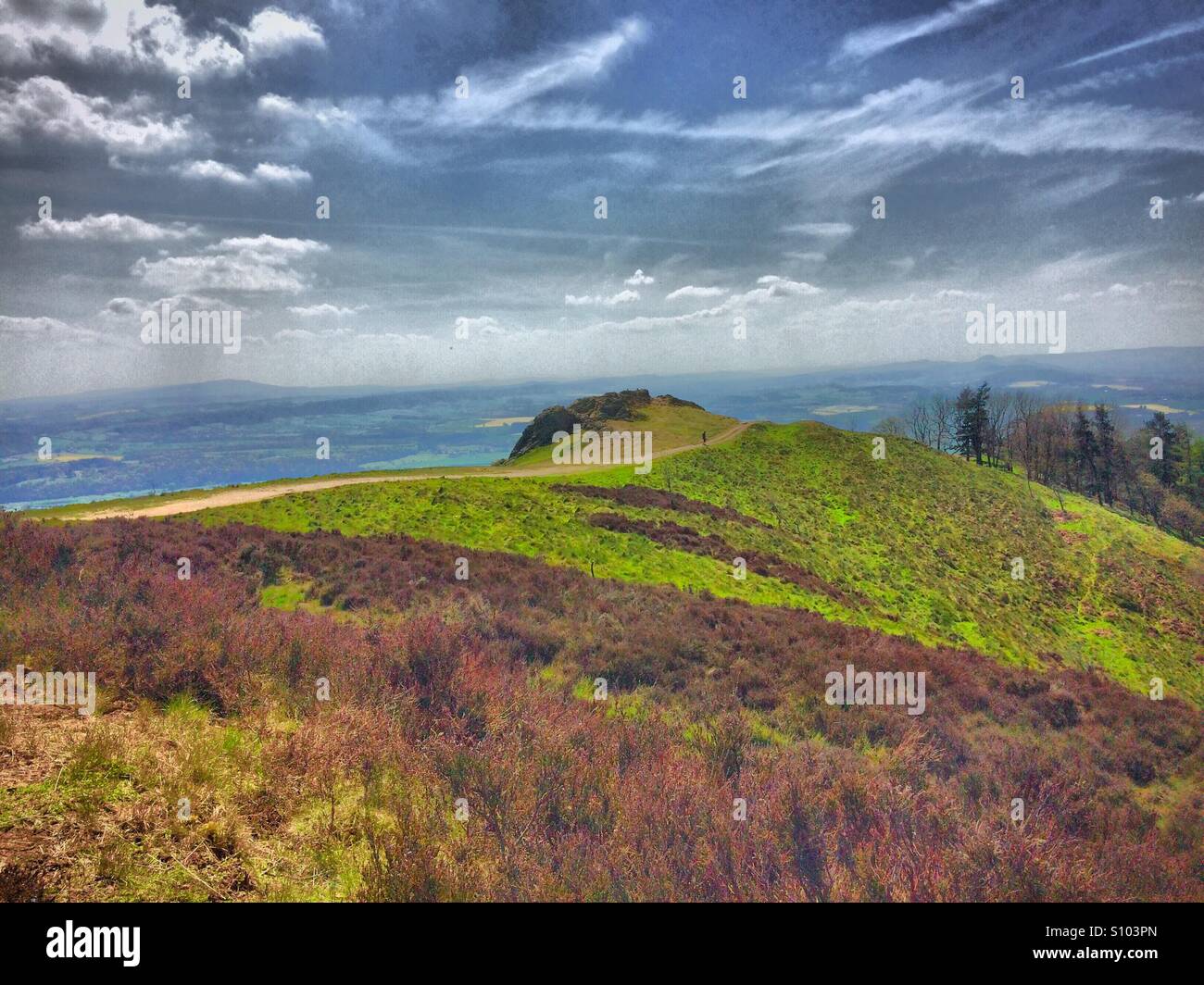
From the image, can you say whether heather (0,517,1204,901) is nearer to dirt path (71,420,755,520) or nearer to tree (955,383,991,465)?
dirt path (71,420,755,520)

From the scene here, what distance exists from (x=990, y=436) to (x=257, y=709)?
76140 mm

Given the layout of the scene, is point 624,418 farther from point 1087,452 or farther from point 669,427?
point 1087,452

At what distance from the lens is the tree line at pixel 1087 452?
60656mm

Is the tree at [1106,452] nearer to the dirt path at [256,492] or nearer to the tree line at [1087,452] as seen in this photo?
the tree line at [1087,452]

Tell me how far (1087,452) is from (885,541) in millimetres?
51004

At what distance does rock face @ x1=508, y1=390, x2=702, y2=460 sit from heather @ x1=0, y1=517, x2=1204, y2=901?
4321 cm

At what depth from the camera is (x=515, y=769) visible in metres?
4.41

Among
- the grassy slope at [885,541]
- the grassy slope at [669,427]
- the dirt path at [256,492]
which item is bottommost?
the grassy slope at [885,541]

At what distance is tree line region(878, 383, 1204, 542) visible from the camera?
60.7 meters

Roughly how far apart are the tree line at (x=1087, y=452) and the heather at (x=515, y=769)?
62.2 meters

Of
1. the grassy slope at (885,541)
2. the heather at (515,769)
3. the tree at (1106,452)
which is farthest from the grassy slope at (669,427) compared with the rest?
the tree at (1106,452)

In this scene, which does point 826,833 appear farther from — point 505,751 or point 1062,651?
point 1062,651

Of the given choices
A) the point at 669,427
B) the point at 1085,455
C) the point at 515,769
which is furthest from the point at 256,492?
the point at 1085,455

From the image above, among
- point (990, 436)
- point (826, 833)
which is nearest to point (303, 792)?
point (826, 833)
